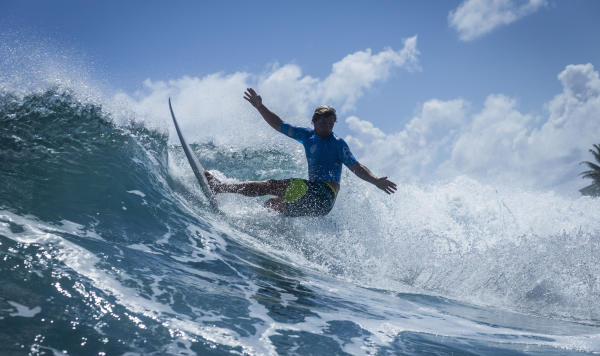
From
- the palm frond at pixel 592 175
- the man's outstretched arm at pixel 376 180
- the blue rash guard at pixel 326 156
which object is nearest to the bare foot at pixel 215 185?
the blue rash guard at pixel 326 156

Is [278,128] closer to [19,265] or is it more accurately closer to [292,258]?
[292,258]

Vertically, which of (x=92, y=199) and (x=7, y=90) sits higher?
(x=7, y=90)

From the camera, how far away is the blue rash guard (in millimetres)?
5328

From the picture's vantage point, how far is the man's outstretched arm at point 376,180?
486 cm

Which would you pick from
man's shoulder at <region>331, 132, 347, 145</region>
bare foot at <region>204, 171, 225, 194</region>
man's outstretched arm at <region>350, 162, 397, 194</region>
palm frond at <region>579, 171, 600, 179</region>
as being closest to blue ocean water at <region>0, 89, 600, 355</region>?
bare foot at <region>204, 171, 225, 194</region>

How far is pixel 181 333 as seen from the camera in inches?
81.9

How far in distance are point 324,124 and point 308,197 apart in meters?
1.08

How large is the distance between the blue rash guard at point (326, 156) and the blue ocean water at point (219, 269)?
1300mm

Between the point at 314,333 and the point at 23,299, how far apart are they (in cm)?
171

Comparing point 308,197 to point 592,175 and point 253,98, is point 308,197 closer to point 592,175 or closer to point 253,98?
point 253,98

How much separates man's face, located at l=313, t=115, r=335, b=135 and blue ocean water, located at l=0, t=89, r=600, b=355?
1.84 metres

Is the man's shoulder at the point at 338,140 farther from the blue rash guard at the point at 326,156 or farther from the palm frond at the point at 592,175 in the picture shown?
the palm frond at the point at 592,175

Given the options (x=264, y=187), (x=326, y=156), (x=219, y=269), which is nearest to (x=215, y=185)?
(x=264, y=187)

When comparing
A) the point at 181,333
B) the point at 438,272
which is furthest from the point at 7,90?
the point at 438,272
